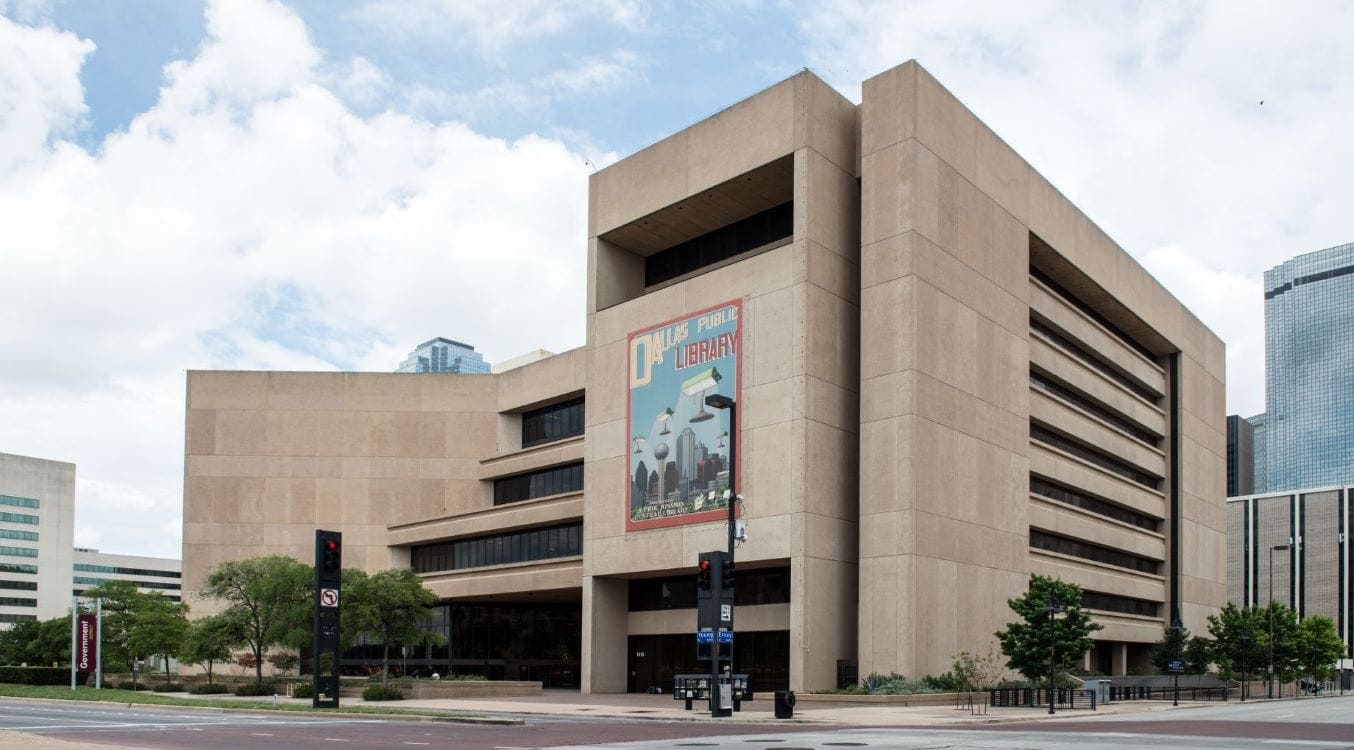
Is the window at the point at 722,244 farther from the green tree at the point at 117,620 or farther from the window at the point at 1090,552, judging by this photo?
the green tree at the point at 117,620

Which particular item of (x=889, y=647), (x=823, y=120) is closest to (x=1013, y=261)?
(x=823, y=120)

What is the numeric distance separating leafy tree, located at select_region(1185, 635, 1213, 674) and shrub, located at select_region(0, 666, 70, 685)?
7116 cm

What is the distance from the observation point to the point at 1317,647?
99.7 meters

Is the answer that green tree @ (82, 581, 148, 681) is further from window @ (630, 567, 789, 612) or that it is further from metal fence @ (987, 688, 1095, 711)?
metal fence @ (987, 688, 1095, 711)

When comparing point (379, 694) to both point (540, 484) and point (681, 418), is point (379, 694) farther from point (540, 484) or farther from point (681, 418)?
point (540, 484)

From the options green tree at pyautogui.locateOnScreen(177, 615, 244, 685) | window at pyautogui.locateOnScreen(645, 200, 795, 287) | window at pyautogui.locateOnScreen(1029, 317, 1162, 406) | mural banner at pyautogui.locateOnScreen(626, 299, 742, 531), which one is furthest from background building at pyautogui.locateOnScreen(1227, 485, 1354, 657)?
green tree at pyautogui.locateOnScreen(177, 615, 244, 685)

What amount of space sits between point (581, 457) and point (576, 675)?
62.2 ft

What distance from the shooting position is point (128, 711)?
43.8 meters

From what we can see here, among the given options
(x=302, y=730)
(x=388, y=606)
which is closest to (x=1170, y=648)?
(x=388, y=606)

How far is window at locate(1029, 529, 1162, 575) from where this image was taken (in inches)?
2874

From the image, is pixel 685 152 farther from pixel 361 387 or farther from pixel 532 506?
pixel 361 387

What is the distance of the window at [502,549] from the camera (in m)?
Answer: 78.1

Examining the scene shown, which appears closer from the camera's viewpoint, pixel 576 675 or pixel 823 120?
pixel 823 120

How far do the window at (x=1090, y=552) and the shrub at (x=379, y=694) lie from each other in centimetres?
3620
